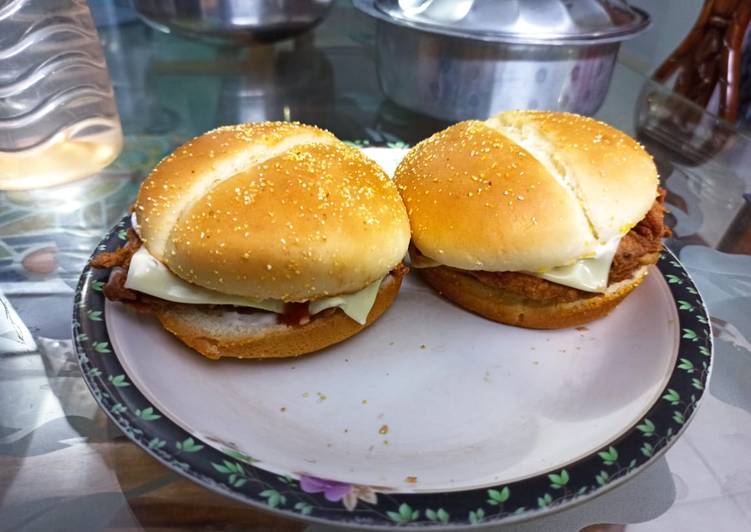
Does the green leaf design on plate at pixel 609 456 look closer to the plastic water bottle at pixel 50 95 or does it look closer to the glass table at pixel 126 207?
the glass table at pixel 126 207

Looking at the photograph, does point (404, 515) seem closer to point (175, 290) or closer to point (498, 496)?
point (498, 496)

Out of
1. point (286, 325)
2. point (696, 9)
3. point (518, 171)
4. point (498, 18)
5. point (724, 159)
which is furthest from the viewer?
point (696, 9)

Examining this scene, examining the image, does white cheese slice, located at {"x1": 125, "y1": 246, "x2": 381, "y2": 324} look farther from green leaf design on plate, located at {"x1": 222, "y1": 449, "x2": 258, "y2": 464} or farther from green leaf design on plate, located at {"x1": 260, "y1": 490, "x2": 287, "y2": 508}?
green leaf design on plate, located at {"x1": 260, "y1": 490, "x2": 287, "y2": 508}

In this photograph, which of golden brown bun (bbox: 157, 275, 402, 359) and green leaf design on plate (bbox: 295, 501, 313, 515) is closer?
green leaf design on plate (bbox: 295, 501, 313, 515)

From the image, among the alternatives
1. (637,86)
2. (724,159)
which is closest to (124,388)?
(724,159)

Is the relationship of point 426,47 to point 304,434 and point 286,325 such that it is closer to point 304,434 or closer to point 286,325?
Result: point 286,325

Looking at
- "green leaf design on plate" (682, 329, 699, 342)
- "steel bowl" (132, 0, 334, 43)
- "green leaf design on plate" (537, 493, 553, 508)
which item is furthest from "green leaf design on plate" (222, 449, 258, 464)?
"steel bowl" (132, 0, 334, 43)
